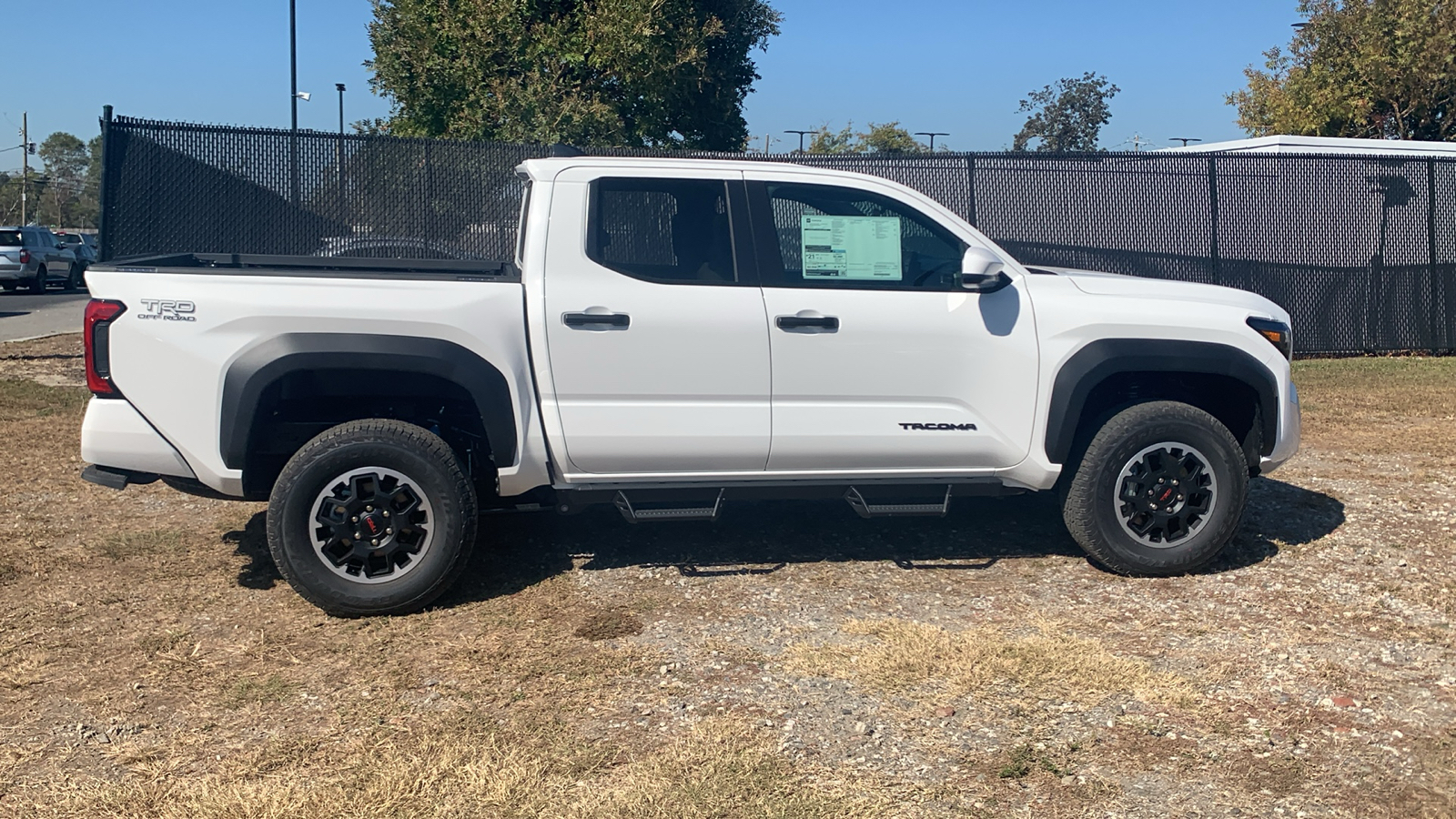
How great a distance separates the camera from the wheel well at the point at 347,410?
5055 mm

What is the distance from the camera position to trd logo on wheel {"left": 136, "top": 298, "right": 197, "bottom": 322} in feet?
15.8

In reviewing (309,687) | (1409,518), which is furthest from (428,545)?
(1409,518)

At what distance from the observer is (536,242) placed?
5238 millimetres

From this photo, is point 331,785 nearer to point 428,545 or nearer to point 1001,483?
point 428,545

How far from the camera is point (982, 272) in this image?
527 cm

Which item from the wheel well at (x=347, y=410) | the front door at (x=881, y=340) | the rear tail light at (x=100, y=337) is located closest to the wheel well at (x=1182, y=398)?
the front door at (x=881, y=340)

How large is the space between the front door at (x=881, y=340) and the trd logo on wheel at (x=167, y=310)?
2378mm

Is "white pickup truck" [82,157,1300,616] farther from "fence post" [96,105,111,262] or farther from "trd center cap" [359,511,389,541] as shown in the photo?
"fence post" [96,105,111,262]

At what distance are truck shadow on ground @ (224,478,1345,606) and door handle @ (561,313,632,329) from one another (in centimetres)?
129

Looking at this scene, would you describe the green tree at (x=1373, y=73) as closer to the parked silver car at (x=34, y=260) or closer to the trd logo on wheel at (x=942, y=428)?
the trd logo on wheel at (x=942, y=428)

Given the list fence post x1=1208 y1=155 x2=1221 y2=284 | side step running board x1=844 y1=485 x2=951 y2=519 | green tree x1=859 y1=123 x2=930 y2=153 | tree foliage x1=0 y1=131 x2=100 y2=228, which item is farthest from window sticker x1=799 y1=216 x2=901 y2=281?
tree foliage x1=0 y1=131 x2=100 y2=228

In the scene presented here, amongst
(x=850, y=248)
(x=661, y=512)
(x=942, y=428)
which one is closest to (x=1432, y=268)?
(x=942, y=428)

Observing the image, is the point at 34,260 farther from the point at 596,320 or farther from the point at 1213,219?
the point at 596,320

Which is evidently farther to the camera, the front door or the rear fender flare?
the front door
